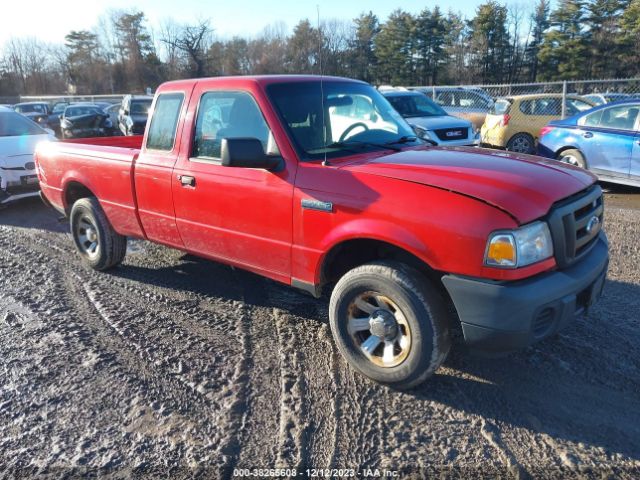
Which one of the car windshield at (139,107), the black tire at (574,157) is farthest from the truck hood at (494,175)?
the car windshield at (139,107)

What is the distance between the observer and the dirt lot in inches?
106

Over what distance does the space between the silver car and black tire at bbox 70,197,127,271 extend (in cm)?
633

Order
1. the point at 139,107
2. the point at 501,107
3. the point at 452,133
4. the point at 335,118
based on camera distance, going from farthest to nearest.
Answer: the point at 139,107 < the point at 501,107 < the point at 452,133 < the point at 335,118

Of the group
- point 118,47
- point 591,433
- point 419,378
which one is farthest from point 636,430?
point 118,47

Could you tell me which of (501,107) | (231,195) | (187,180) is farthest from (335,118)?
(501,107)

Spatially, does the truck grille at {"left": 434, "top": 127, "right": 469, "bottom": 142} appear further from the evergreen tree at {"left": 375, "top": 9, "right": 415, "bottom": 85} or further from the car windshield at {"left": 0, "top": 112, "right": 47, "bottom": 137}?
the evergreen tree at {"left": 375, "top": 9, "right": 415, "bottom": 85}

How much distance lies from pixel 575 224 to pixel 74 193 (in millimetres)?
5208

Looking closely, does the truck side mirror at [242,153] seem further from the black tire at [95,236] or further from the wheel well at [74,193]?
the wheel well at [74,193]

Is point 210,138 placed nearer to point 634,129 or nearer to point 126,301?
point 126,301

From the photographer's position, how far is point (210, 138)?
4.18m

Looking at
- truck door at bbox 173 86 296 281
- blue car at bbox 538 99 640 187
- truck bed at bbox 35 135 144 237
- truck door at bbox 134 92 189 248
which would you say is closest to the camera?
truck door at bbox 173 86 296 281

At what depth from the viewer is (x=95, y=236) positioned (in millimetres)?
5625

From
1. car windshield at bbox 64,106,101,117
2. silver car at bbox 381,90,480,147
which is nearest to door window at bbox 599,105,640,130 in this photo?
silver car at bbox 381,90,480,147

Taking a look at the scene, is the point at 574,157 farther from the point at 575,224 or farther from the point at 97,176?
the point at 97,176
